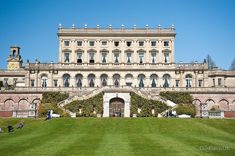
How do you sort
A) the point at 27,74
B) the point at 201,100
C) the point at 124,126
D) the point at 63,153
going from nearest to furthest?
the point at 63,153
the point at 124,126
the point at 201,100
the point at 27,74

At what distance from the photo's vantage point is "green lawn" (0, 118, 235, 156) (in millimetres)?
26359

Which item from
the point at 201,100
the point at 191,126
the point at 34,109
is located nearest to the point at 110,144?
the point at 191,126

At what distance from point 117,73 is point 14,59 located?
1581 inches

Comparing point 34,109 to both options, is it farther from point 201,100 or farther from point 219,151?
point 219,151

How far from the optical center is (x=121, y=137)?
3600cm

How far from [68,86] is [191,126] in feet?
132

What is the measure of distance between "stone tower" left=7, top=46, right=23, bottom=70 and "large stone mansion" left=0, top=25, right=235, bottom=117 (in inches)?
664

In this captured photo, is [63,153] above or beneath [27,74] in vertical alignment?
beneath

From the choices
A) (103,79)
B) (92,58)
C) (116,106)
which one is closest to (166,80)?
(103,79)

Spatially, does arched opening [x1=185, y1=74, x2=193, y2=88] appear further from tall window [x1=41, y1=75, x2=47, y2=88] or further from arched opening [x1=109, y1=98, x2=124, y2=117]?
tall window [x1=41, y1=75, x2=47, y2=88]

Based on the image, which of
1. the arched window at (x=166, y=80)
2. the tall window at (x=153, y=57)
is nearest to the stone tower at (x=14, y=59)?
the tall window at (x=153, y=57)

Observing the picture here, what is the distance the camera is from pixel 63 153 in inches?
991

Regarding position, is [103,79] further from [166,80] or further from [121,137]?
[121,137]

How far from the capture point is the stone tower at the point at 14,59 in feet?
358
